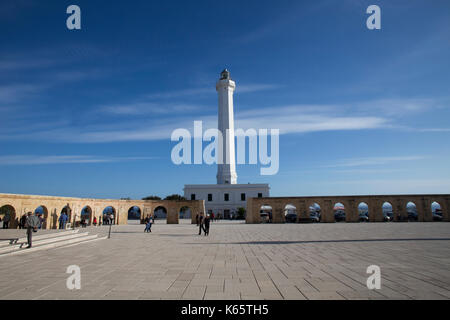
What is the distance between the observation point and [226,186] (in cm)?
5206

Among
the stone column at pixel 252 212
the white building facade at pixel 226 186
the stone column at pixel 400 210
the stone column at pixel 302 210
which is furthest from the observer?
the white building facade at pixel 226 186

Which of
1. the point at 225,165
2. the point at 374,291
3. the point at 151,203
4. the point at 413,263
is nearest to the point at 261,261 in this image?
the point at 374,291

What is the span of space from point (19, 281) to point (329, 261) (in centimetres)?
767

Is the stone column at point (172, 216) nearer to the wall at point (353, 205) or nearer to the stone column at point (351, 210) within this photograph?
the wall at point (353, 205)

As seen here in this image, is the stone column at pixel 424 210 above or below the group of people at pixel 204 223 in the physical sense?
below

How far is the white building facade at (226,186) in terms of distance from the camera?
5147cm

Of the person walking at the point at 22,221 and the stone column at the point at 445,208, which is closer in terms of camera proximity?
the person walking at the point at 22,221

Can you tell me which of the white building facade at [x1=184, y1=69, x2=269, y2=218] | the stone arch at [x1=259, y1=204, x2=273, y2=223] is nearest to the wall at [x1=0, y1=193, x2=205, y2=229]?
the stone arch at [x1=259, y1=204, x2=273, y2=223]

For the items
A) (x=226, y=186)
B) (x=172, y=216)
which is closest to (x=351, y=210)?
(x=172, y=216)

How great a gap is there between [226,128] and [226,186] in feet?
37.4

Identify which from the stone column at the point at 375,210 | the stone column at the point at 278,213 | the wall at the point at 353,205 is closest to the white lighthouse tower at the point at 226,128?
the wall at the point at 353,205

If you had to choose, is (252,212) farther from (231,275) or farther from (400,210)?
(231,275)
